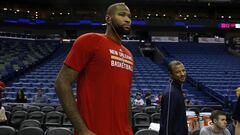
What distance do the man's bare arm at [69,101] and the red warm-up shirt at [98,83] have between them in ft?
0.27

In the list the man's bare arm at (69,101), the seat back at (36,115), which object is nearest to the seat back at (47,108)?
Result: the seat back at (36,115)

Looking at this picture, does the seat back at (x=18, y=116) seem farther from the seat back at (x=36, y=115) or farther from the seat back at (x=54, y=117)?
the seat back at (x=54, y=117)

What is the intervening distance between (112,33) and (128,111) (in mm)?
529

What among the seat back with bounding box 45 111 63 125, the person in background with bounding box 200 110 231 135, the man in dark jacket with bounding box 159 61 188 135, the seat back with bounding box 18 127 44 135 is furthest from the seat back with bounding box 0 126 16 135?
the man in dark jacket with bounding box 159 61 188 135

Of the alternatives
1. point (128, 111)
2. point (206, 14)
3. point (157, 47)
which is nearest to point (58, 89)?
point (128, 111)

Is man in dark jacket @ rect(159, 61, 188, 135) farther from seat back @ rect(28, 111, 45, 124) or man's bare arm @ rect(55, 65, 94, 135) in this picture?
seat back @ rect(28, 111, 45, 124)

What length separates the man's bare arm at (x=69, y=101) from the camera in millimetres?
2105

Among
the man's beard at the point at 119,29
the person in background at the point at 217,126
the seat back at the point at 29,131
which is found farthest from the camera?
the seat back at the point at 29,131

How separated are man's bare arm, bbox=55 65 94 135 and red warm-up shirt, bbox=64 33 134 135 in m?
0.08

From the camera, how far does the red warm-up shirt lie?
2178 mm

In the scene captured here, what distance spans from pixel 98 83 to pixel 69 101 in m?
0.22

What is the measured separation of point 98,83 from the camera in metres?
2.22

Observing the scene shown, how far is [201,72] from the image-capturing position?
67.3 ft

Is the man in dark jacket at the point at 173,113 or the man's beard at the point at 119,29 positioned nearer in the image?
the man's beard at the point at 119,29
